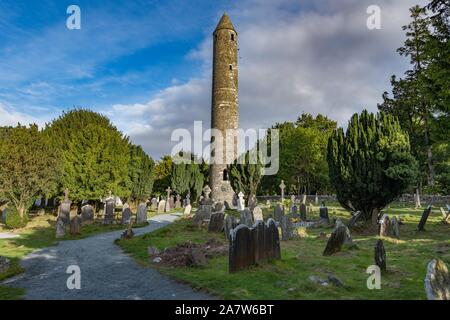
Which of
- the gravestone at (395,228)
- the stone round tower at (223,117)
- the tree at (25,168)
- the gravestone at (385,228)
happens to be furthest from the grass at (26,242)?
the stone round tower at (223,117)

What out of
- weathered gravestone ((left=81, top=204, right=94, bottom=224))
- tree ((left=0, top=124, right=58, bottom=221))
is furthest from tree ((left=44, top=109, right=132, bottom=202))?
weathered gravestone ((left=81, top=204, right=94, bottom=224))

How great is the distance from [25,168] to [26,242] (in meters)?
10.0

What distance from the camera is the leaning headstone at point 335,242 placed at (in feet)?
35.6

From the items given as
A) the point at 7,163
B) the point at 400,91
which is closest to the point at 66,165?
the point at 7,163

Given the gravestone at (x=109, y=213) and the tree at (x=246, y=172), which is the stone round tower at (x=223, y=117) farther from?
the gravestone at (x=109, y=213)

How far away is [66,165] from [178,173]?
21.9m

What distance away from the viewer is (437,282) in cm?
539

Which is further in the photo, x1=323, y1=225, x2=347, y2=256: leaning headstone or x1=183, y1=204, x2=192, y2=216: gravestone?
x1=183, y1=204, x2=192, y2=216: gravestone

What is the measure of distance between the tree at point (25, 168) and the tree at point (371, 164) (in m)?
19.7

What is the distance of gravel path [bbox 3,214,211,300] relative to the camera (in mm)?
7082

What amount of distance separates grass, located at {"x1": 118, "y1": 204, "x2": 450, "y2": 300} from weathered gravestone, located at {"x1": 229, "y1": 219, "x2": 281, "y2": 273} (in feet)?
0.82

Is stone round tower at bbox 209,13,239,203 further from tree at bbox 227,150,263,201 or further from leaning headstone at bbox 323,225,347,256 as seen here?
leaning headstone at bbox 323,225,347,256

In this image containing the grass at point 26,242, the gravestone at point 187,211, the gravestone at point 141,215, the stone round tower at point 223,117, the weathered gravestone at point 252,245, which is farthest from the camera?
the stone round tower at point 223,117

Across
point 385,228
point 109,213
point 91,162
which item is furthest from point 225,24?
point 385,228
